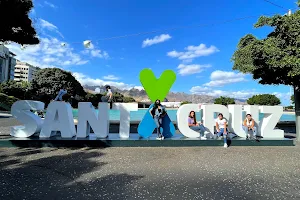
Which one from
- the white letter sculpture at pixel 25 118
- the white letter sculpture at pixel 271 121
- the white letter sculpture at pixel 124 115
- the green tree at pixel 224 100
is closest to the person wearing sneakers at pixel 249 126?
the white letter sculpture at pixel 271 121

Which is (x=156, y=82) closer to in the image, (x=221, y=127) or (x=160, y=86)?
(x=160, y=86)

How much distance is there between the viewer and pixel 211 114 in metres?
9.27

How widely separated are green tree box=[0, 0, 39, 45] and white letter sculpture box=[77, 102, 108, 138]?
3.13m

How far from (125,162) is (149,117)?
3.08 metres

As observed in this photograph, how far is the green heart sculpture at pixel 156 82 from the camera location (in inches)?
366

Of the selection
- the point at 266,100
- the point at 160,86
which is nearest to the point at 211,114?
the point at 160,86

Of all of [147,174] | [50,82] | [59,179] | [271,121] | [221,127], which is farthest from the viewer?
[50,82]

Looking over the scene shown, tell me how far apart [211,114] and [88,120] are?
4727 millimetres

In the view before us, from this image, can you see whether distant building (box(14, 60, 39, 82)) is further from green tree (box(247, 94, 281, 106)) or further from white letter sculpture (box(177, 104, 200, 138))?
white letter sculpture (box(177, 104, 200, 138))

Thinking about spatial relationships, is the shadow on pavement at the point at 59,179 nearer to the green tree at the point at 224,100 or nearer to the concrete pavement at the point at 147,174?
the concrete pavement at the point at 147,174

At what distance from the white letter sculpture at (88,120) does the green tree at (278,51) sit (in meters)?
6.12

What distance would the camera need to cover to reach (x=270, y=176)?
527cm

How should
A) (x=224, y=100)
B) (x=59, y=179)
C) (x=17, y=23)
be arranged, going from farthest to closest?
(x=224, y=100), (x=17, y=23), (x=59, y=179)

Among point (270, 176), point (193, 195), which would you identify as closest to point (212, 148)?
point (270, 176)
